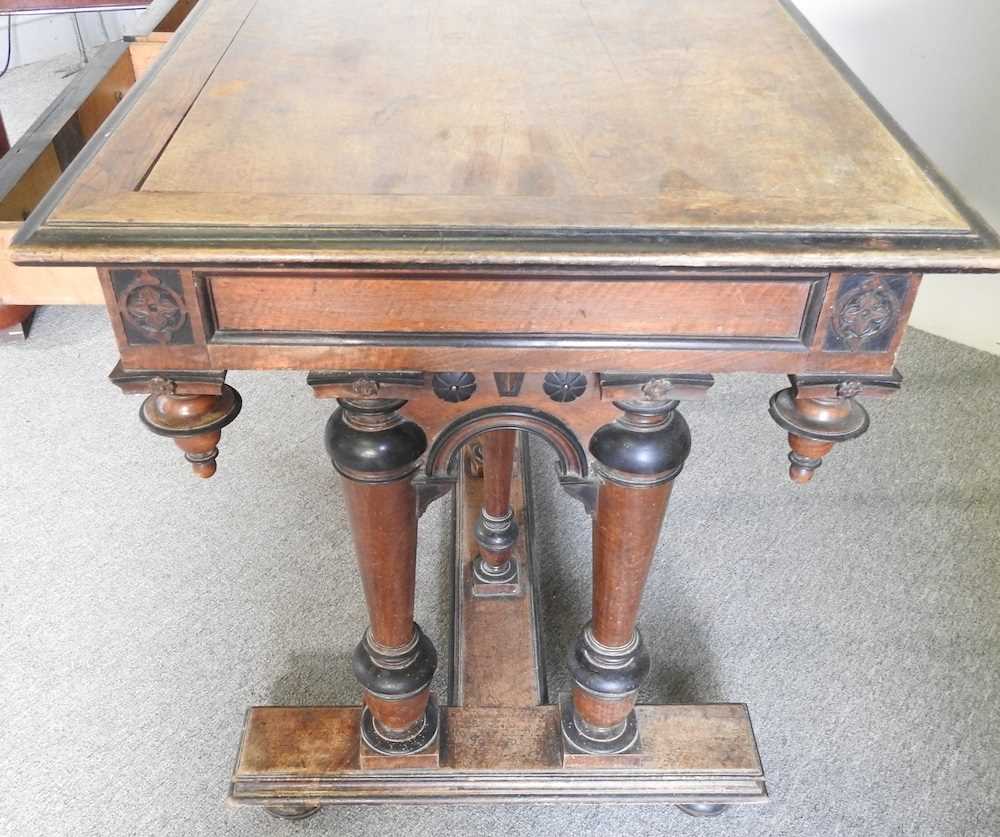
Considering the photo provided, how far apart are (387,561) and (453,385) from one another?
19 cm

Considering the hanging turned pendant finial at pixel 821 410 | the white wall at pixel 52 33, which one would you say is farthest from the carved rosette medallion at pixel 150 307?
the white wall at pixel 52 33

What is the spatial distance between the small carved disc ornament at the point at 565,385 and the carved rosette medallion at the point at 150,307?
0.27 metres

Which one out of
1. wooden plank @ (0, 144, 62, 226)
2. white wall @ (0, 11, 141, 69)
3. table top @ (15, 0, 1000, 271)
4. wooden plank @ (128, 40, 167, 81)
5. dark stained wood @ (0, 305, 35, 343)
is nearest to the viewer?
table top @ (15, 0, 1000, 271)

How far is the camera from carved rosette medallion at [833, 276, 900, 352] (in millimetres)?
627

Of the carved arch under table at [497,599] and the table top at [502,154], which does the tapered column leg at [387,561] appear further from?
the table top at [502,154]

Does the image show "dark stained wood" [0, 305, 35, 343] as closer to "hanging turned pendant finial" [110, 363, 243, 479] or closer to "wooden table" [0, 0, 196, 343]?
"wooden table" [0, 0, 196, 343]

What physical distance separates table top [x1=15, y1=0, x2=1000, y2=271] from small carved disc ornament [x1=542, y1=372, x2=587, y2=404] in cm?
14

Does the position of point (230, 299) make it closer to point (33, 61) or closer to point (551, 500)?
point (551, 500)

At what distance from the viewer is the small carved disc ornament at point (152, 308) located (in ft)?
2.05

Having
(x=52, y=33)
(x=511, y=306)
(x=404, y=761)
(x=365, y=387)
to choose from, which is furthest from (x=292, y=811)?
(x=52, y=33)

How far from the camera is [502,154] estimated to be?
701 millimetres

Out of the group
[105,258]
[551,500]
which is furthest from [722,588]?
[105,258]

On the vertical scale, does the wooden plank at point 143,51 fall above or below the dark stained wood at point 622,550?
above

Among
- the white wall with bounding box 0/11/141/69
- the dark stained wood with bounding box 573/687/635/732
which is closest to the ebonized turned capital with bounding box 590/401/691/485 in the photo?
the dark stained wood with bounding box 573/687/635/732
